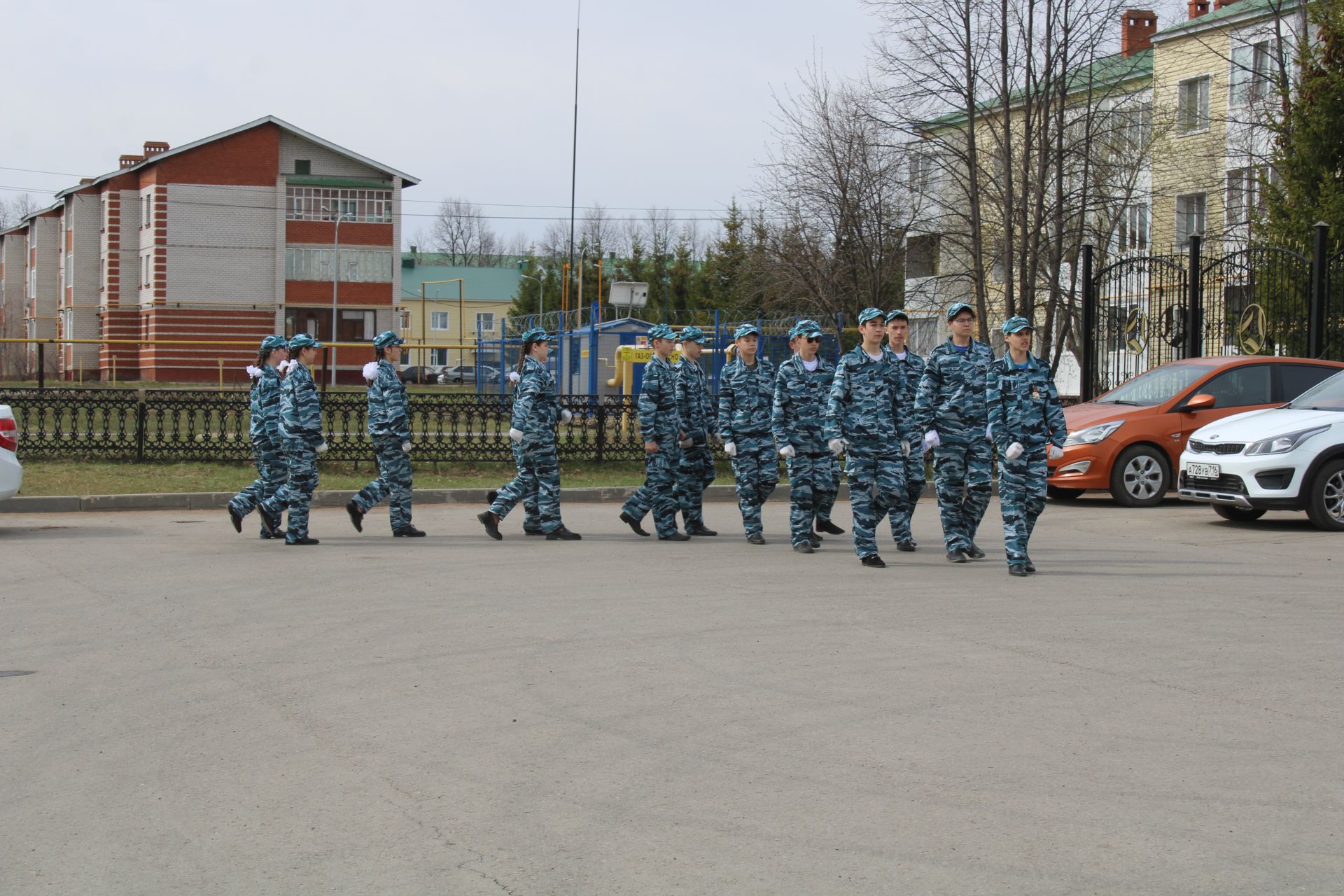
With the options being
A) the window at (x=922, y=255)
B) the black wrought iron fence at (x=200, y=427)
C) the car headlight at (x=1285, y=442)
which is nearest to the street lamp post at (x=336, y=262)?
the window at (x=922, y=255)

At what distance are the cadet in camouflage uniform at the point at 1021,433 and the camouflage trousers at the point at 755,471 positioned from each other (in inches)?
106

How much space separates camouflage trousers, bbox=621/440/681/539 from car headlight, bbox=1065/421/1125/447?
5.28 metres

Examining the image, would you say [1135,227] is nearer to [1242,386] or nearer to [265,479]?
[1242,386]

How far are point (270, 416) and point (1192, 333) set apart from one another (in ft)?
45.8

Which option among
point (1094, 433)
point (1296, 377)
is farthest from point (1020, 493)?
point (1296, 377)

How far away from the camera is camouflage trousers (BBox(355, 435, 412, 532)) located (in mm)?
13023

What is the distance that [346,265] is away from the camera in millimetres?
65125

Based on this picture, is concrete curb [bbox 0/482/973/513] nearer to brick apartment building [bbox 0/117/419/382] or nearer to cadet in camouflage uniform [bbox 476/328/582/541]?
cadet in camouflage uniform [bbox 476/328/582/541]

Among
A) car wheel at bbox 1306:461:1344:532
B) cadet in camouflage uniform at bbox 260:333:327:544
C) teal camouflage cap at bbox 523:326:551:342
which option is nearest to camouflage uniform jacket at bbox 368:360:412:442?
cadet in camouflage uniform at bbox 260:333:327:544

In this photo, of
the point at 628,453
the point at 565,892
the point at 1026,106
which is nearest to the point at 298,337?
the point at 628,453

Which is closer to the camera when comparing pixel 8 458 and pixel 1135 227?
pixel 8 458

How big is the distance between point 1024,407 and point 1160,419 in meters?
6.36

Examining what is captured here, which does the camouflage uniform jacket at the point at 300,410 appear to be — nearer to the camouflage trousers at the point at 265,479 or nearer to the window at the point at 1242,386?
the camouflage trousers at the point at 265,479

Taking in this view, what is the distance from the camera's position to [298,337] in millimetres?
12570
